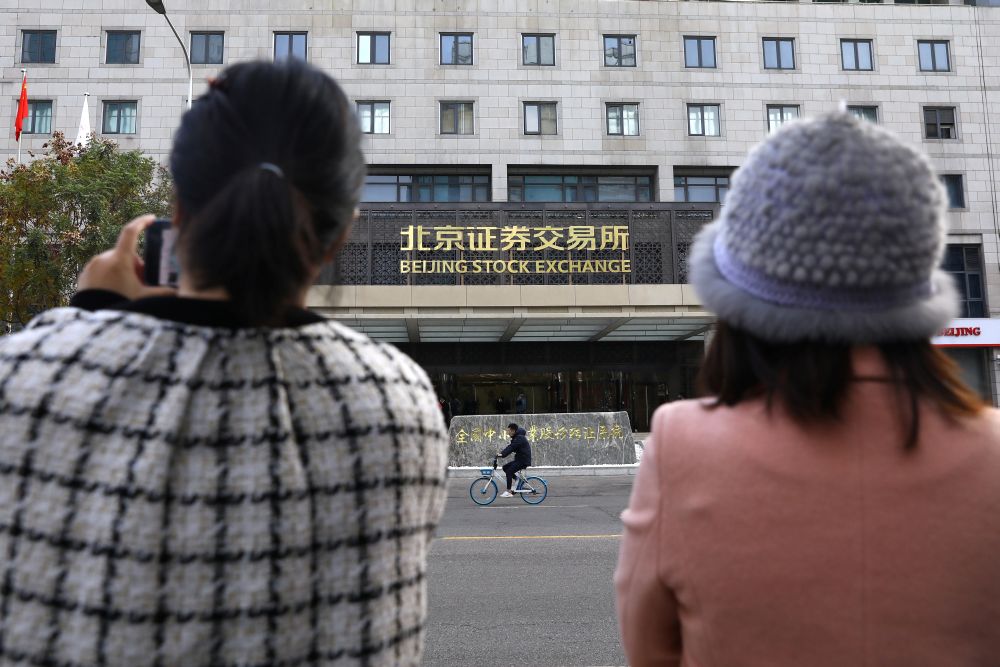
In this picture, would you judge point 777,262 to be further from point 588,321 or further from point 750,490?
point 588,321

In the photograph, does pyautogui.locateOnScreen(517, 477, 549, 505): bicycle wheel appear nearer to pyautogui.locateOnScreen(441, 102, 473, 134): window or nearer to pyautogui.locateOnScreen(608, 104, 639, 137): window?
pyautogui.locateOnScreen(441, 102, 473, 134): window

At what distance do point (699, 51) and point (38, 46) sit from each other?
2575 cm

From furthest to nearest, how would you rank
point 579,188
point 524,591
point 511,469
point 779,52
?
1. point 779,52
2. point 579,188
3. point 511,469
4. point 524,591

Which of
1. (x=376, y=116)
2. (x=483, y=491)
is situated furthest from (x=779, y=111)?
(x=483, y=491)

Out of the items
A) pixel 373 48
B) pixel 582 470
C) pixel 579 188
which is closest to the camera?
pixel 582 470

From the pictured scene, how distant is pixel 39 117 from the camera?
28406mm

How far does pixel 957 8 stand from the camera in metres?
32.0

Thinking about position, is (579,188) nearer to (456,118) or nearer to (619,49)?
(456,118)

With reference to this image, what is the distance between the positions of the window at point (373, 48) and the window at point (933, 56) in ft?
72.2

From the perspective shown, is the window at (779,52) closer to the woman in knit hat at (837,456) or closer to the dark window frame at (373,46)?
the dark window frame at (373,46)

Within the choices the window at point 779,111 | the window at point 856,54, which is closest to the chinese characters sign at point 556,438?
the window at point 779,111

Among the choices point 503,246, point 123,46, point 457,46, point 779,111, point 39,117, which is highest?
point 457,46

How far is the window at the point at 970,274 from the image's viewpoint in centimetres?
3084

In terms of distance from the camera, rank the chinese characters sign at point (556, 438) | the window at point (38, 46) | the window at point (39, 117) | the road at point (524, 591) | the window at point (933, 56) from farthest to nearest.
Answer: the window at point (933, 56)
the window at point (38, 46)
the window at point (39, 117)
the chinese characters sign at point (556, 438)
the road at point (524, 591)
